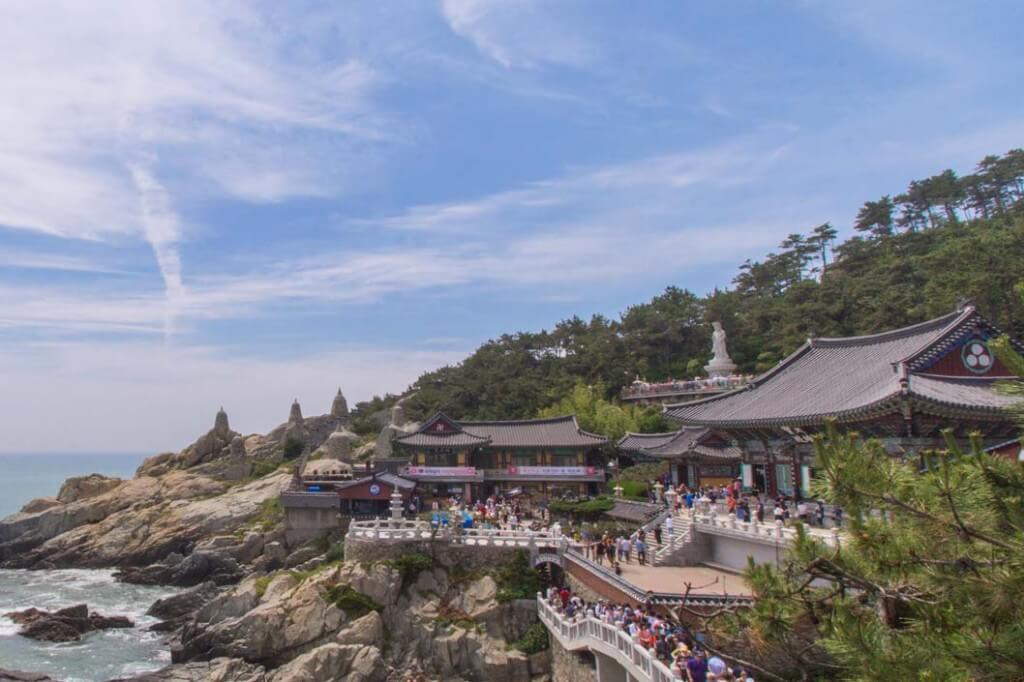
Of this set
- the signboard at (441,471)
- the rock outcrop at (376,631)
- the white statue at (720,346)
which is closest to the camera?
the rock outcrop at (376,631)

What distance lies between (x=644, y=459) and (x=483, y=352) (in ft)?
136

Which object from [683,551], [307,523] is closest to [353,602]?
[683,551]

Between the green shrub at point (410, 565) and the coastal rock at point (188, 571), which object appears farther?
the coastal rock at point (188, 571)

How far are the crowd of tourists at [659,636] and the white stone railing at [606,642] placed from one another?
0.20 m

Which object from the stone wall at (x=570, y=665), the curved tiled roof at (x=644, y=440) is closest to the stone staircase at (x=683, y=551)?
the stone wall at (x=570, y=665)

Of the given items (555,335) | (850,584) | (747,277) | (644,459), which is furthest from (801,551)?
(747,277)

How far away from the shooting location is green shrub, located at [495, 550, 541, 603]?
32781 mm

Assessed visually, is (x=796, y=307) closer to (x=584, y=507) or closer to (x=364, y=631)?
(x=584, y=507)

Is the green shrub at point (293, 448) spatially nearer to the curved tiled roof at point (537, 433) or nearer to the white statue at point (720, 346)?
the curved tiled roof at point (537, 433)

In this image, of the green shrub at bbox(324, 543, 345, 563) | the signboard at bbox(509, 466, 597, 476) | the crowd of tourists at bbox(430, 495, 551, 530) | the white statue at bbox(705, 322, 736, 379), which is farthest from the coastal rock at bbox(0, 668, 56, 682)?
the white statue at bbox(705, 322, 736, 379)

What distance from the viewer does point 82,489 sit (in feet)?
226

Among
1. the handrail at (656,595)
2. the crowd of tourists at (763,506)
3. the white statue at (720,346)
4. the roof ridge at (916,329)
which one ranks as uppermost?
the white statue at (720,346)

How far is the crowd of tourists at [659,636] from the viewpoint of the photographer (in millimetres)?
16469

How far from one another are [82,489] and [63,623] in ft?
103
